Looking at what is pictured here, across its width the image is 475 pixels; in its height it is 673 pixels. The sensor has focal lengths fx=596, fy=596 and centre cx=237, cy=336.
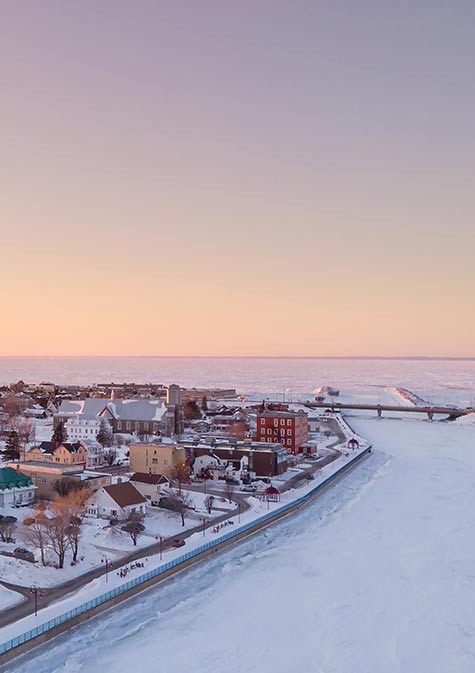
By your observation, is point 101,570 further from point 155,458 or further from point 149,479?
point 155,458

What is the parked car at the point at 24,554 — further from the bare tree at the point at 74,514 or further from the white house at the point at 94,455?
the white house at the point at 94,455

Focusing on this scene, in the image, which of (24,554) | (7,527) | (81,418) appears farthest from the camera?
(81,418)

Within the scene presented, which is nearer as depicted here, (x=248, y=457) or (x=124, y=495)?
(x=124, y=495)

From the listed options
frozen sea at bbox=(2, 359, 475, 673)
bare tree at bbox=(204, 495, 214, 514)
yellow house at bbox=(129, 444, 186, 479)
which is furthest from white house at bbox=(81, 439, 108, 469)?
frozen sea at bbox=(2, 359, 475, 673)

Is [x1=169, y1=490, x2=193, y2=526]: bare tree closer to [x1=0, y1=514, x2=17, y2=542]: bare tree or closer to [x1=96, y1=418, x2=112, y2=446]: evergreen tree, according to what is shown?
[x1=0, y1=514, x2=17, y2=542]: bare tree

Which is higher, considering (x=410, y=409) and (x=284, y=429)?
(x=284, y=429)

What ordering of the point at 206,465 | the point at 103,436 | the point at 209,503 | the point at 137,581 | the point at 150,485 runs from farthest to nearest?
the point at 103,436 < the point at 206,465 < the point at 150,485 < the point at 209,503 < the point at 137,581

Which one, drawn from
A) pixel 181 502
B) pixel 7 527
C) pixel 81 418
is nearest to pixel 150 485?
pixel 181 502
